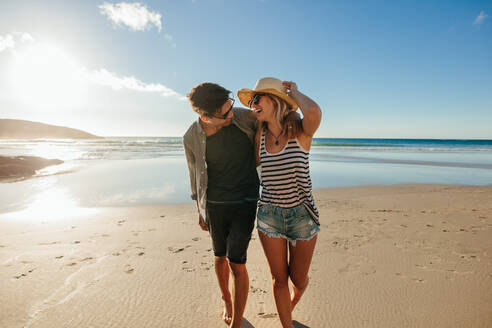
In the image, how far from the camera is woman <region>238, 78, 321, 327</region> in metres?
2.04

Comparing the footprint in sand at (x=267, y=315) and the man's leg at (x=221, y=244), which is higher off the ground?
the man's leg at (x=221, y=244)

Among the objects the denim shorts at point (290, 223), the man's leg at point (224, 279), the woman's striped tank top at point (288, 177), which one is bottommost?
the man's leg at point (224, 279)

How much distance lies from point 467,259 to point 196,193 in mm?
3833

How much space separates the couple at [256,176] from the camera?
6.78ft

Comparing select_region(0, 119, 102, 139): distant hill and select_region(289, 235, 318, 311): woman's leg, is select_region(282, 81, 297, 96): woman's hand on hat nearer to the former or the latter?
select_region(289, 235, 318, 311): woman's leg

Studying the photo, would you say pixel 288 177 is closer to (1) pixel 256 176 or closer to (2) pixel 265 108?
(1) pixel 256 176

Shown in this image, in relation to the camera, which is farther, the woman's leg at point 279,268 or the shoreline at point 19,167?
the shoreline at point 19,167

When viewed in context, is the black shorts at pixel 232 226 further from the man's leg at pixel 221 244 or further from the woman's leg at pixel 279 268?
the woman's leg at pixel 279 268

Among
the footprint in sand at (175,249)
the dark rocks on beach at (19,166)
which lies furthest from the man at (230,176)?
the dark rocks on beach at (19,166)

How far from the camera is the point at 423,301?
9.15ft

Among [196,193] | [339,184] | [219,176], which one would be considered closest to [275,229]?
[219,176]

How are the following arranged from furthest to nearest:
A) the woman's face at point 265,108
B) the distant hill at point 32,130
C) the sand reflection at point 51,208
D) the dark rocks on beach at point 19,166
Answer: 1. the distant hill at point 32,130
2. the dark rocks on beach at point 19,166
3. the sand reflection at point 51,208
4. the woman's face at point 265,108

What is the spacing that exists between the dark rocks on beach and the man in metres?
12.5

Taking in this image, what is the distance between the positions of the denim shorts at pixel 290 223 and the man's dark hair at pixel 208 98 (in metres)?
0.94
